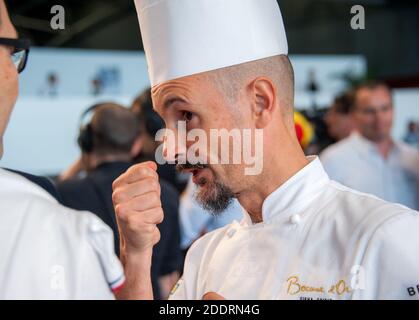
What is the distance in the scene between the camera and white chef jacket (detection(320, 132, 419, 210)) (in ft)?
5.27

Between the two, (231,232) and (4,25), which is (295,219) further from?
(4,25)

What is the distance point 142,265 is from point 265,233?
9.3 inches

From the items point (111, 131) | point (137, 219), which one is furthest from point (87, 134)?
point (137, 219)

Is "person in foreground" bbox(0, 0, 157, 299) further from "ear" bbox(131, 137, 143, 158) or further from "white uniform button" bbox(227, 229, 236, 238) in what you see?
"ear" bbox(131, 137, 143, 158)

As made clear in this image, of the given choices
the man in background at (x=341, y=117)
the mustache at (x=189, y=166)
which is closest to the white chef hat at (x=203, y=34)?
the mustache at (x=189, y=166)

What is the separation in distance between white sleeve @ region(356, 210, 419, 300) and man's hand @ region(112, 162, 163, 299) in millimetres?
Answer: 320

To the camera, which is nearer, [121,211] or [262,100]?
[121,211]

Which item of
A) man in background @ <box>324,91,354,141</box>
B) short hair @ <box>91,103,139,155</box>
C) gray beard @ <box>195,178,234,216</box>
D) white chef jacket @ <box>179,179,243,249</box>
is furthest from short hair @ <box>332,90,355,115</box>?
gray beard @ <box>195,178,234,216</box>

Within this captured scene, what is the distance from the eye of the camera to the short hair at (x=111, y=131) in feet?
4.60

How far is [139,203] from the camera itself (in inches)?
35.5

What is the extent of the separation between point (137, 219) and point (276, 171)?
0.28 metres
